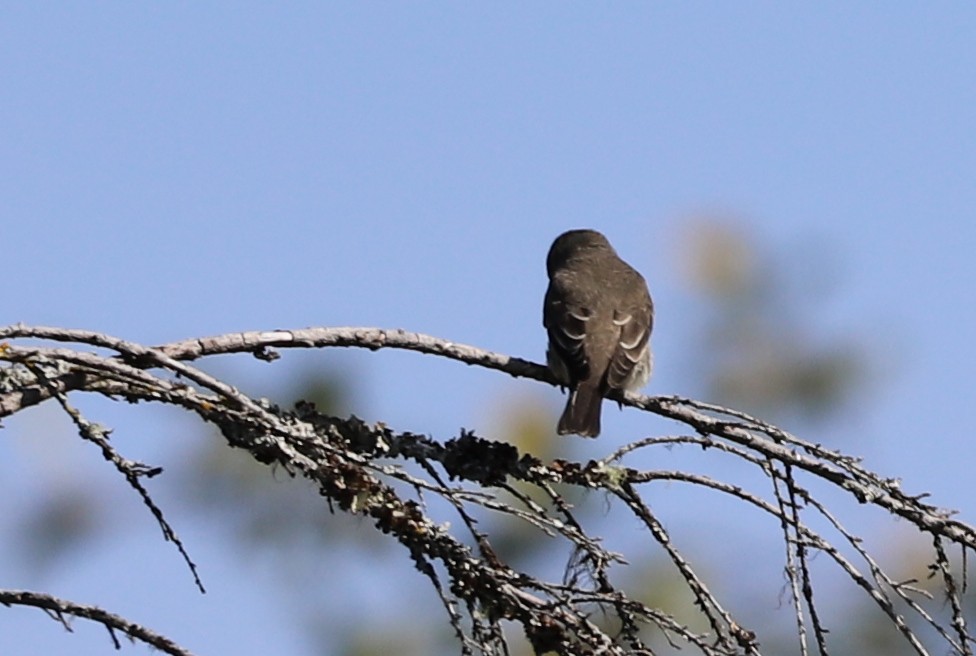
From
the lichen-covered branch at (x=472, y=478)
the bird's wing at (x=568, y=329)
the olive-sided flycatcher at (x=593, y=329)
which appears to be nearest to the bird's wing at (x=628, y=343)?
the olive-sided flycatcher at (x=593, y=329)

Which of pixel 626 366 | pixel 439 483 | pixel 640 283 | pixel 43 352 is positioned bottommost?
pixel 43 352

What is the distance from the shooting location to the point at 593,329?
25.4 ft

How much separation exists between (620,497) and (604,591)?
25 centimetres

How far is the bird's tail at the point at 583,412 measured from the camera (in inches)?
274

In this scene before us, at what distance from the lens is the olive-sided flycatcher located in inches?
281

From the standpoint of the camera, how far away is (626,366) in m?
7.44

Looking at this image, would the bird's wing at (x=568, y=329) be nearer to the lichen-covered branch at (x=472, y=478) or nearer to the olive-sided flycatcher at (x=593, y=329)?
the olive-sided flycatcher at (x=593, y=329)

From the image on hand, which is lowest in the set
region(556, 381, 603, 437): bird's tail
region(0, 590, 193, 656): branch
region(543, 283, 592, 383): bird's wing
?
region(0, 590, 193, 656): branch

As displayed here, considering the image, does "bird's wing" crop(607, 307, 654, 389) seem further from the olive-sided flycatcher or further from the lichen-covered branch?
the lichen-covered branch

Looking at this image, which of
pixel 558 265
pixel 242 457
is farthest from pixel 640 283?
pixel 242 457

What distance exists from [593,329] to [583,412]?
2.55 ft

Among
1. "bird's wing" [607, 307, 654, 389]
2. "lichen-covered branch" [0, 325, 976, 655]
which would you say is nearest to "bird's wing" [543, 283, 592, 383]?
"bird's wing" [607, 307, 654, 389]

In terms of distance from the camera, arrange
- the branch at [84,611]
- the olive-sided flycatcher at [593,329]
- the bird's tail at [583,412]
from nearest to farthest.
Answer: the branch at [84,611], the bird's tail at [583,412], the olive-sided flycatcher at [593,329]

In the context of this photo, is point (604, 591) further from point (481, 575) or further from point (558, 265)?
point (558, 265)
